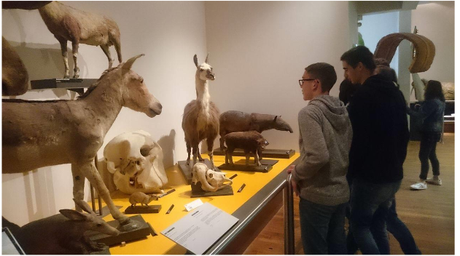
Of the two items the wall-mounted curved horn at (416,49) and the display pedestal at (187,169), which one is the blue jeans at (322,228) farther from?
the display pedestal at (187,169)

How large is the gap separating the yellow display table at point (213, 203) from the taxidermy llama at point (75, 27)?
3.01 ft

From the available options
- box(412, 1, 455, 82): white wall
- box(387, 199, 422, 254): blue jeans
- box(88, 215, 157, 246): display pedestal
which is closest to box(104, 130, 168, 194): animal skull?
box(88, 215, 157, 246): display pedestal

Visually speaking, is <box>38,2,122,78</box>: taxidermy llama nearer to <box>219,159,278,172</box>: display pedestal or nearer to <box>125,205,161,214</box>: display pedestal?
<box>125,205,161,214</box>: display pedestal

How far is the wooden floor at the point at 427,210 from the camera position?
1607mm

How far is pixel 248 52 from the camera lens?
120 inches

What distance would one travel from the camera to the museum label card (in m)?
1.34

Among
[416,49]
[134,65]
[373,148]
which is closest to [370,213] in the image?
[373,148]

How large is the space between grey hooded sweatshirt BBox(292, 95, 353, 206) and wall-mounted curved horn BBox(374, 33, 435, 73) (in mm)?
402

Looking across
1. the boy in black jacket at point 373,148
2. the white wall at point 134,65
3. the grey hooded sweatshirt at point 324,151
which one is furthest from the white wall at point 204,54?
the grey hooded sweatshirt at point 324,151

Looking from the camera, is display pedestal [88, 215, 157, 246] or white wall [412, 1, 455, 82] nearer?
display pedestal [88, 215, 157, 246]

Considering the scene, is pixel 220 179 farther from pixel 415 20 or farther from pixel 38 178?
pixel 415 20

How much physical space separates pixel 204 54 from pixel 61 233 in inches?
97.3

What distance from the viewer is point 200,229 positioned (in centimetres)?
144

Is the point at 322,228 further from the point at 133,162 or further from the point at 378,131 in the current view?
the point at 133,162
